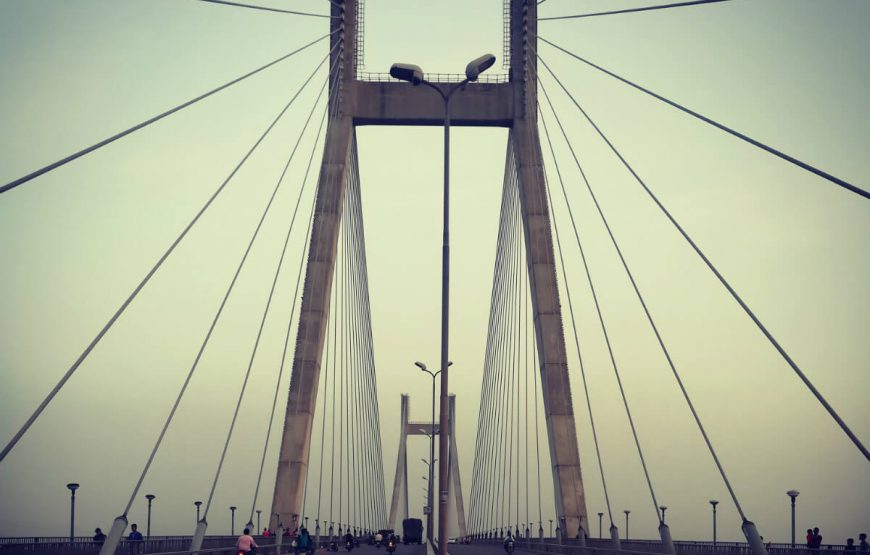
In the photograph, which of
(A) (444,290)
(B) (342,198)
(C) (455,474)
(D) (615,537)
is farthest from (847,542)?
(C) (455,474)

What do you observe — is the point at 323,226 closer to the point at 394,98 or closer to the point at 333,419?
the point at 394,98

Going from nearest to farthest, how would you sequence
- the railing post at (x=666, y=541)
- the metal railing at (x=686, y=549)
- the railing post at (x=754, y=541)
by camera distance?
the railing post at (x=754, y=541)
the railing post at (x=666, y=541)
the metal railing at (x=686, y=549)

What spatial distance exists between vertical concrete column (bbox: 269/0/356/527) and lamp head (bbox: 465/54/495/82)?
597 inches

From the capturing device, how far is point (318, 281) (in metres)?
38.5

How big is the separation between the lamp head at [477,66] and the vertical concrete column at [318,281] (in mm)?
15173

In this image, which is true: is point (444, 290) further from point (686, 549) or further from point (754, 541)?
point (686, 549)

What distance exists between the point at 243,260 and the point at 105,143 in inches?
422

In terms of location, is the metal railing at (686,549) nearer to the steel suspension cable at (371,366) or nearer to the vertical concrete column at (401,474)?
the steel suspension cable at (371,366)

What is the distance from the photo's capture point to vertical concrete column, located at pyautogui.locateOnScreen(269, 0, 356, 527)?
37.3 m

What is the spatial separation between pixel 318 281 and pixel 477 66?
15982mm

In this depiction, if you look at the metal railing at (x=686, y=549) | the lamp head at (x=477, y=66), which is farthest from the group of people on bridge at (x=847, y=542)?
the lamp head at (x=477, y=66)

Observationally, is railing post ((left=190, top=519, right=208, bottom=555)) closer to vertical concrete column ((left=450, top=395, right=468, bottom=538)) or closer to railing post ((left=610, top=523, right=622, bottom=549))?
railing post ((left=610, top=523, right=622, bottom=549))

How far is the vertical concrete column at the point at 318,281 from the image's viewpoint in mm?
37344

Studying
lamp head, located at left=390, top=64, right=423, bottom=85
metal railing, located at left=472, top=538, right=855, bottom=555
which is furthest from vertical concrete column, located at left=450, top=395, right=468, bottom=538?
lamp head, located at left=390, top=64, right=423, bottom=85
